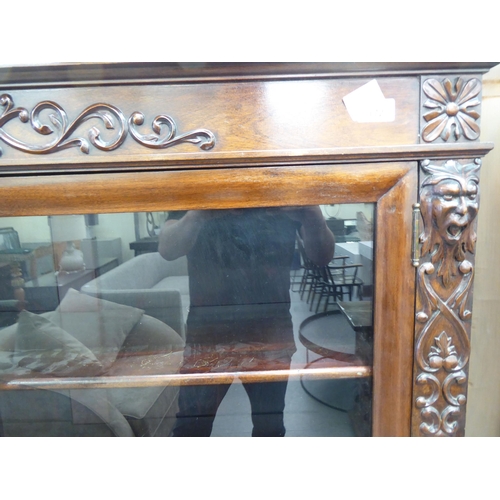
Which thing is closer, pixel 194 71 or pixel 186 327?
pixel 194 71

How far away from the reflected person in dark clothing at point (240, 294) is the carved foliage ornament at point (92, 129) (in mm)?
93

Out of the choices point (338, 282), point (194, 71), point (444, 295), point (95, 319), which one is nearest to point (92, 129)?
point (194, 71)

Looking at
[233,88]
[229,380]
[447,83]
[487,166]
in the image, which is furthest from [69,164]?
[487,166]

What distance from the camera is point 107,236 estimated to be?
0.48 m

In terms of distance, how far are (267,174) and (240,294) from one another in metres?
0.18

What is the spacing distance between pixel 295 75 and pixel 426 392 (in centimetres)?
45

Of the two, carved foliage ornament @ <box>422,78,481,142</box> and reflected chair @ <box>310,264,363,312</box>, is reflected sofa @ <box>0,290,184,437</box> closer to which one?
reflected chair @ <box>310,264,363,312</box>

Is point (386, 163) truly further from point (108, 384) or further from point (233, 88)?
point (108, 384)

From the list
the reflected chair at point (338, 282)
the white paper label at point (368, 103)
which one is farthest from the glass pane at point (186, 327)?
the white paper label at point (368, 103)

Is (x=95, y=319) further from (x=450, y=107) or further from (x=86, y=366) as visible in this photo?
(x=450, y=107)

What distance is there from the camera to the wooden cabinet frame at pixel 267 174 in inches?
16.8

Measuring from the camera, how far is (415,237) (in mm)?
444

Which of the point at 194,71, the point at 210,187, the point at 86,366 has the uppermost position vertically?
the point at 194,71

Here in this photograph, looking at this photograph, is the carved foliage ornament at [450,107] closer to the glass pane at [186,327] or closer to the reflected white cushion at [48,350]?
the glass pane at [186,327]
